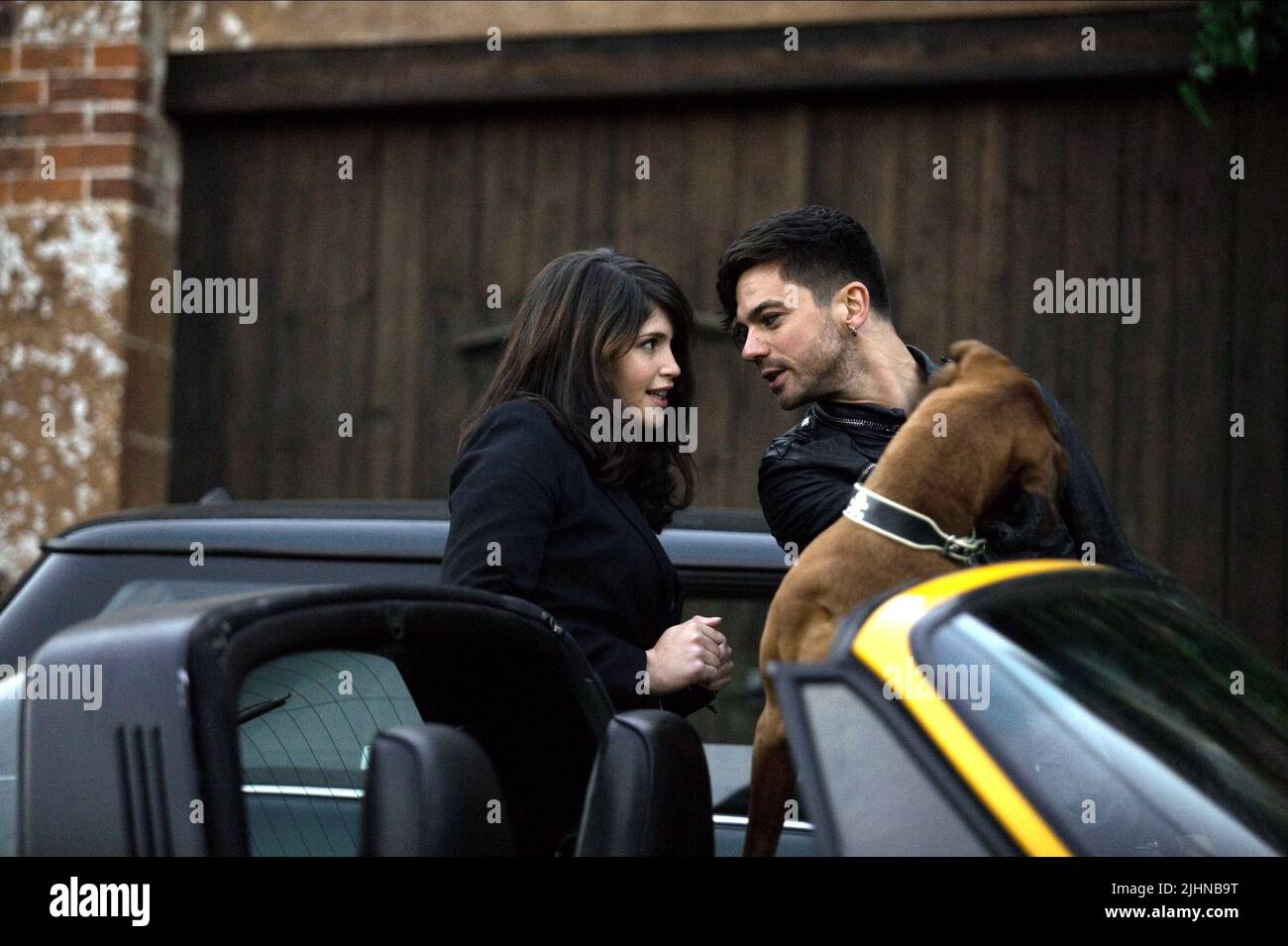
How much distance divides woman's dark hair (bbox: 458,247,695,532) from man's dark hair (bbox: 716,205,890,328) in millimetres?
214

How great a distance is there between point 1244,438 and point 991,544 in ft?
11.0

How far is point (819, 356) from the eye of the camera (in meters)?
2.87

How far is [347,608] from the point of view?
1841 mm

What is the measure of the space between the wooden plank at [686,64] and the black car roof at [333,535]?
9.05ft

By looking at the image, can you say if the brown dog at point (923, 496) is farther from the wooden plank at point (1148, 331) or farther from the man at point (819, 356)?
the wooden plank at point (1148, 331)

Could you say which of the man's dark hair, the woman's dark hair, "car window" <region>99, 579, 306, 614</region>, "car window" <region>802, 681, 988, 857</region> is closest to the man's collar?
the man's dark hair

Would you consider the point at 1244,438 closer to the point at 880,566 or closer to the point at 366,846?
the point at 880,566

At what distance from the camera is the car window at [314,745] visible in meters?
2.37

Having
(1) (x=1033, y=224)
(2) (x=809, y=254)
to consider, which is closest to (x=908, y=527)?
(2) (x=809, y=254)

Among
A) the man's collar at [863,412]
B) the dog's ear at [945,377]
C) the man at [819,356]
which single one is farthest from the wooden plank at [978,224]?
the dog's ear at [945,377]

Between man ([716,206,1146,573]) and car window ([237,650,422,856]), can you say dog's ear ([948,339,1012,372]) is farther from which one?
car window ([237,650,422,856])

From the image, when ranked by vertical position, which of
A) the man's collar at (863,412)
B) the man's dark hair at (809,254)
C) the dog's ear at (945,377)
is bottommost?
the man's collar at (863,412)

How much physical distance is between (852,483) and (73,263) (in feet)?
13.6

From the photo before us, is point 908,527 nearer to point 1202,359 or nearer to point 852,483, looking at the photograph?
point 852,483
